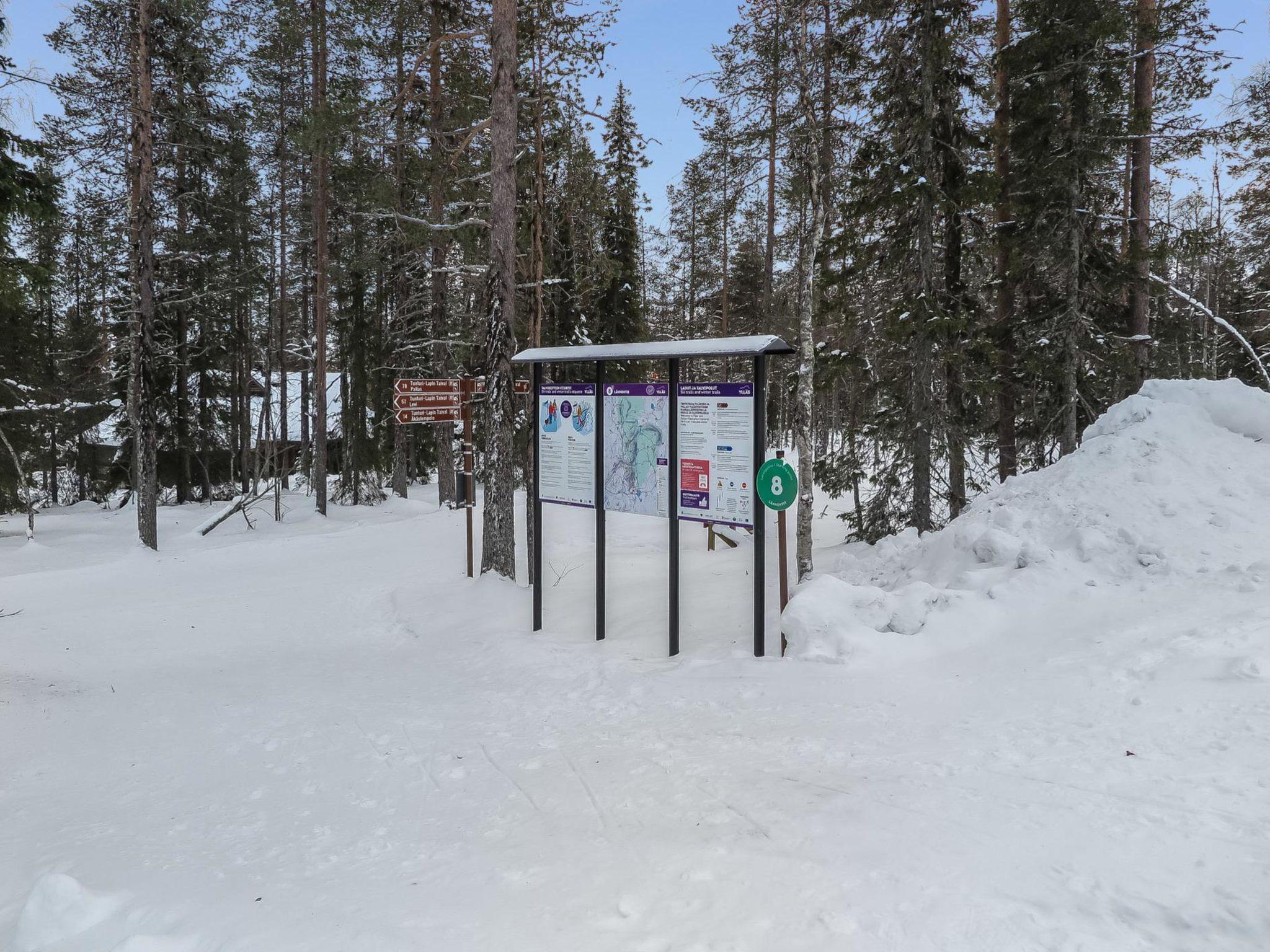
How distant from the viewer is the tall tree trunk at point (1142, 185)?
37.1 feet

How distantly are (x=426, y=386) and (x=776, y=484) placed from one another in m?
7.88

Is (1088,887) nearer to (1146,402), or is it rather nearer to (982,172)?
(1146,402)

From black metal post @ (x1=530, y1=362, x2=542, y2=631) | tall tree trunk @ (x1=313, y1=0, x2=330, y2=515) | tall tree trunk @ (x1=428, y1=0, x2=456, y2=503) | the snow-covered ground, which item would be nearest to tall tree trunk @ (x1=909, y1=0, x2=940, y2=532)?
the snow-covered ground

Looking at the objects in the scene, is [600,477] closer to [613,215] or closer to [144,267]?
[144,267]

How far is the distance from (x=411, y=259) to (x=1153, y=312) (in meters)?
19.5

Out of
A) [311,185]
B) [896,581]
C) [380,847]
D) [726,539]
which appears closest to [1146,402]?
[896,581]

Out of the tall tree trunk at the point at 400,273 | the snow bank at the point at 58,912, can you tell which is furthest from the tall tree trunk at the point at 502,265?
the snow bank at the point at 58,912

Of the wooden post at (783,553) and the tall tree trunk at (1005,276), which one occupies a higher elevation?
the tall tree trunk at (1005,276)

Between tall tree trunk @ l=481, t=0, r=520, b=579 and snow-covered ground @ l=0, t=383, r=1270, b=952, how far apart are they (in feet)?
6.88

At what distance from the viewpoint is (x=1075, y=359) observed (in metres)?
11.6

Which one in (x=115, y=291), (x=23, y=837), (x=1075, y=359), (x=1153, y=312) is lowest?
(x=23, y=837)

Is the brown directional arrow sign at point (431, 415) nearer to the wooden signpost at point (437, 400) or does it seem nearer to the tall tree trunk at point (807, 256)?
the wooden signpost at point (437, 400)

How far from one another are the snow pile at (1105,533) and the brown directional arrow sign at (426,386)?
26.4 ft

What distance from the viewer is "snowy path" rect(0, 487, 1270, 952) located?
2.98 meters
